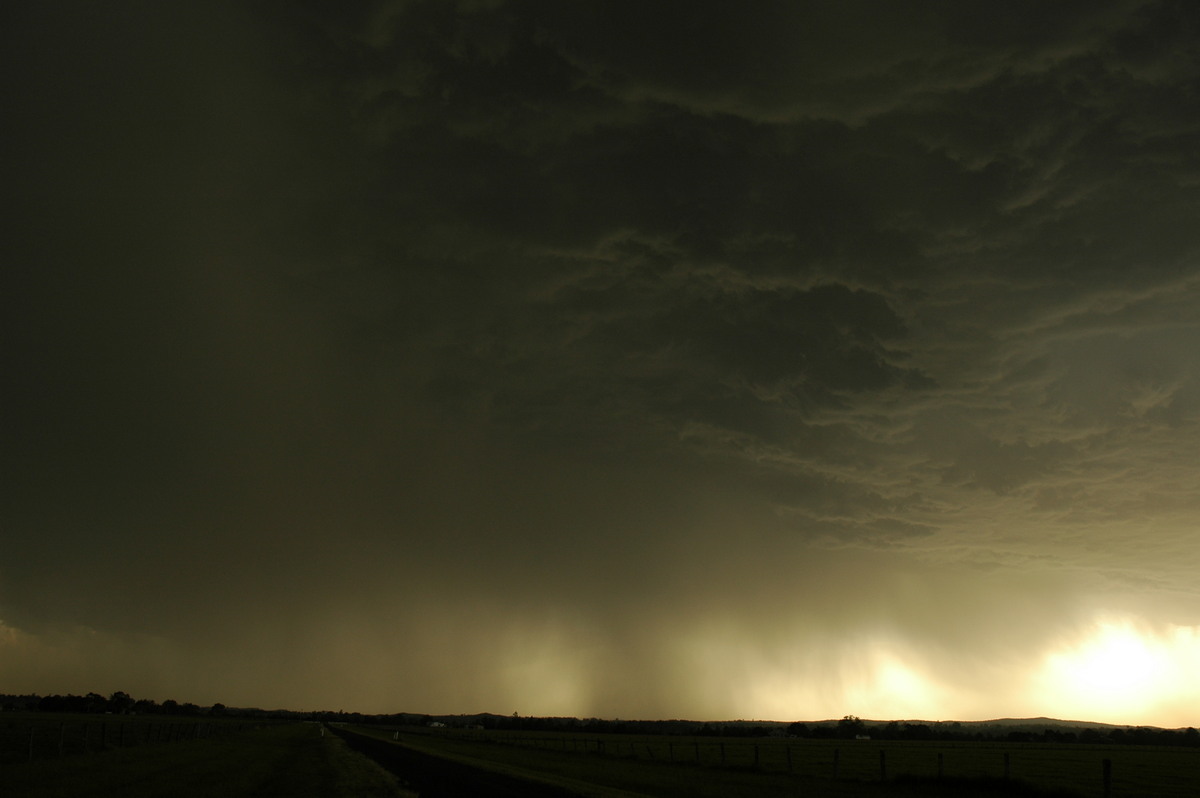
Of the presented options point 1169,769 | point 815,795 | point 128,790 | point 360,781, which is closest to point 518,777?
point 360,781

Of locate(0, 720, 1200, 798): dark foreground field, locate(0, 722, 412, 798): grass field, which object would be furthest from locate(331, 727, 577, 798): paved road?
locate(0, 722, 412, 798): grass field

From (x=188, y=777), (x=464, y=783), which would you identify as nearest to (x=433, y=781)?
(x=464, y=783)

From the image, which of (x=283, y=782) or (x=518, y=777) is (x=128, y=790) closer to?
(x=283, y=782)

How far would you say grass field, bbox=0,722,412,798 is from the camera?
24522mm

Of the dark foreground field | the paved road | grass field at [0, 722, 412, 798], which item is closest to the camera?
grass field at [0, 722, 412, 798]

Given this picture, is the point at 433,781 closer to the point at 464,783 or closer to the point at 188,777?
the point at 464,783

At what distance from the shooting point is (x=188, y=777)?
30.6 metres

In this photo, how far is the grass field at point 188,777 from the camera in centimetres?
2452

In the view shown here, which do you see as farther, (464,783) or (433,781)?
(433,781)

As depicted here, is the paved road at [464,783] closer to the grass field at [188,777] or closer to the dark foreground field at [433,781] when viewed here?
the dark foreground field at [433,781]

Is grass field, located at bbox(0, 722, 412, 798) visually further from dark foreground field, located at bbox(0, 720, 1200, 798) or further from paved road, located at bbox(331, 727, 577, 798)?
paved road, located at bbox(331, 727, 577, 798)

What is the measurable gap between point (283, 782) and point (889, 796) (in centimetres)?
2484

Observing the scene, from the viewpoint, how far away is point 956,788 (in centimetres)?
3381

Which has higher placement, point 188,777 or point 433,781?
point 433,781
